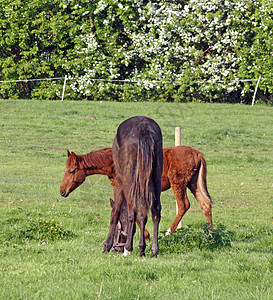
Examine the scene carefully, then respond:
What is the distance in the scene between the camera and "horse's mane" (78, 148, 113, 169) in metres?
8.29

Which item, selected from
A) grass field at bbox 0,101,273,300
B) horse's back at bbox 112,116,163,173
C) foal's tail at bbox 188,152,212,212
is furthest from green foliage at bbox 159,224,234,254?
foal's tail at bbox 188,152,212,212

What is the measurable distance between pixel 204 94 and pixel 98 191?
1717cm

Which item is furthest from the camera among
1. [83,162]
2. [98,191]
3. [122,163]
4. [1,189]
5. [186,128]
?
[186,128]

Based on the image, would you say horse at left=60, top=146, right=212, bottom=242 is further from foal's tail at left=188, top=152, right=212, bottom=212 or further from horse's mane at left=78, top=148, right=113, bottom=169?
horse's mane at left=78, top=148, right=113, bottom=169

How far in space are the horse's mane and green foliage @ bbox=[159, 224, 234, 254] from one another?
5.62 feet

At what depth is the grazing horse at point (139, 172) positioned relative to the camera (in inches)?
250

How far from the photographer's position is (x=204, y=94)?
29.7 m

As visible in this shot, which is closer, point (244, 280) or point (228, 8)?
Result: point (244, 280)

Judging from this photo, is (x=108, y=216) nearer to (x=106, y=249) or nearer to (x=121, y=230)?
(x=121, y=230)

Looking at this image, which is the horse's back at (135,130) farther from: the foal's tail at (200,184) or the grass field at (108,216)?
the foal's tail at (200,184)

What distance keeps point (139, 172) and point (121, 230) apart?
123 cm

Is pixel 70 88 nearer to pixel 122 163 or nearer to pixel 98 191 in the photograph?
pixel 98 191

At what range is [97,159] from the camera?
8336 mm

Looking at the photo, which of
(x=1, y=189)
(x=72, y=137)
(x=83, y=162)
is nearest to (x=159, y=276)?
(x=83, y=162)
